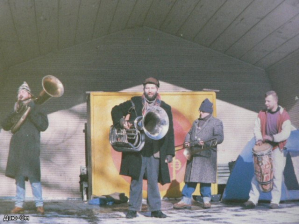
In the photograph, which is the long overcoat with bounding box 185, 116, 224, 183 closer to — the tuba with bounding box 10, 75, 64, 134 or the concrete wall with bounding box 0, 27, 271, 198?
the tuba with bounding box 10, 75, 64, 134

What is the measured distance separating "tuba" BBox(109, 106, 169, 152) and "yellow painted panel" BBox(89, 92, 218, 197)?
6.07ft

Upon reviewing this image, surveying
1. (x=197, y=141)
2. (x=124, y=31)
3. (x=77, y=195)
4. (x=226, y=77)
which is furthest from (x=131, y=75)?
(x=197, y=141)

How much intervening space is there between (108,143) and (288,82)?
255 centimetres

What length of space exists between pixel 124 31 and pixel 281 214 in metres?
3.67

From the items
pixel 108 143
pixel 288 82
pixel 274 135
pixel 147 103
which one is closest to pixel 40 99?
pixel 147 103

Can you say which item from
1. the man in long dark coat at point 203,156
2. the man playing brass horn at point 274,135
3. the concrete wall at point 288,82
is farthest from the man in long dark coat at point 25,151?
the concrete wall at point 288,82

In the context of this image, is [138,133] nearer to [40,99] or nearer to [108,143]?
[40,99]

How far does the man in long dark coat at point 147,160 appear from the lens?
3711 millimetres

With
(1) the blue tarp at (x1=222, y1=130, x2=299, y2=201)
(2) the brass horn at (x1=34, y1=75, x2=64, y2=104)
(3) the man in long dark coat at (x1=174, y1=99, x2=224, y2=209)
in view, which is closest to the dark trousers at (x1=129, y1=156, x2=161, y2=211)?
(3) the man in long dark coat at (x1=174, y1=99, x2=224, y2=209)

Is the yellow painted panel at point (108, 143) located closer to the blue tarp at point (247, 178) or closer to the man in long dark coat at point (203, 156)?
the blue tarp at point (247, 178)

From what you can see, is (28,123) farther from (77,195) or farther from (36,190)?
(77,195)

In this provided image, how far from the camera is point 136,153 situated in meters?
3.73

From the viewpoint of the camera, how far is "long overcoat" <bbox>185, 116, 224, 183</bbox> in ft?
14.8

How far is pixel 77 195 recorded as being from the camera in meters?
6.35
